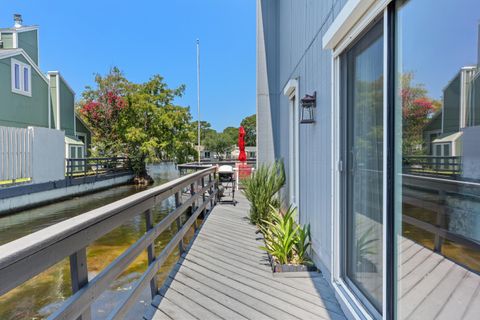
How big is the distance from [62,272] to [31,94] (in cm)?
1253

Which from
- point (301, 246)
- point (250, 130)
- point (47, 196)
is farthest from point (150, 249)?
point (250, 130)

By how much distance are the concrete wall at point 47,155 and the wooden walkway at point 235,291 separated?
9.89 meters

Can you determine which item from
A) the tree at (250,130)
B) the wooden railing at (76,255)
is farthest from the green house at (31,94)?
the tree at (250,130)

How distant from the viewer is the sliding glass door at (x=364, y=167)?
181 centimetres

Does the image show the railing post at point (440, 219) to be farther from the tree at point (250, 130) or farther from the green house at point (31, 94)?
the tree at point (250, 130)

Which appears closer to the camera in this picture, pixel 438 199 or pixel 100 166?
pixel 438 199

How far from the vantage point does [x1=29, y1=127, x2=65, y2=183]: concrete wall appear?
11.3m

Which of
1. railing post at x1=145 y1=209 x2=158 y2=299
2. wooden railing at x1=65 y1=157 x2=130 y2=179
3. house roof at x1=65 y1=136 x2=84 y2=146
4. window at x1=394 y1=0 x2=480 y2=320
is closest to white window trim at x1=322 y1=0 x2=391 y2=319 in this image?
window at x1=394 y1=0 x2=480 y2=320

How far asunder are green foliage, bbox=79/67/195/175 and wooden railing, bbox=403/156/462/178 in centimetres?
1665

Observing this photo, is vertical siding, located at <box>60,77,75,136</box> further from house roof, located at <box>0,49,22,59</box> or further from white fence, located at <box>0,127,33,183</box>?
white fence, located at <box>0,127,33,183</box>

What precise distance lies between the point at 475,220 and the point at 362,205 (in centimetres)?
96

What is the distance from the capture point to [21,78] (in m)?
13.5

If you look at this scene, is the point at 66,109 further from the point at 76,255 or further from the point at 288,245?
the point at 76,255

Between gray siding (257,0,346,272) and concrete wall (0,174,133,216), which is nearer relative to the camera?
gray siding (257,0,346,272)
